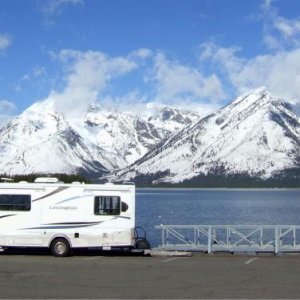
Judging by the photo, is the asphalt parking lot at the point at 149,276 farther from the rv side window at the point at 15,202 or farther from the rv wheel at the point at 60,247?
the rv side window at the point at 15,202

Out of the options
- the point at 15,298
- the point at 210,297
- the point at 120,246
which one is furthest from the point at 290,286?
the point at 120,246

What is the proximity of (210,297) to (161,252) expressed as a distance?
48.1 ft

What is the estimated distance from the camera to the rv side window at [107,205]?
31.4 metres

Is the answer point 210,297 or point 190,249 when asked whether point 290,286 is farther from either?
point 190,249

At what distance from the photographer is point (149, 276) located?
22766 mm

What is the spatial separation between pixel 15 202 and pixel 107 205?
14.1ft


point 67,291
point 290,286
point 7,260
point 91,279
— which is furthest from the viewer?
point 7,260

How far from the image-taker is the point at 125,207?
1238 inches

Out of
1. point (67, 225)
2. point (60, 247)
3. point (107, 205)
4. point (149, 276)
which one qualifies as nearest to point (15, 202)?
point (67, 225)

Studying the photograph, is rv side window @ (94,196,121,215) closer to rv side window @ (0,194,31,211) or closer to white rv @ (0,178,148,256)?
white rv @ (0,178,148,256)

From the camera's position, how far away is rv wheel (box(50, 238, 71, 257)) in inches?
1218

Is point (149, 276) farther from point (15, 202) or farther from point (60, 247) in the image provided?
point (15, 202)

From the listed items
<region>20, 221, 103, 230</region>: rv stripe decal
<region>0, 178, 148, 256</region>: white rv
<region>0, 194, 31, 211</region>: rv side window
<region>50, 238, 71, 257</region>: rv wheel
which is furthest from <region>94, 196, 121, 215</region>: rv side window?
<region>0, 194, 31, 211</region>: rv side window

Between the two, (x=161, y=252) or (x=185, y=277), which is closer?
(x=185, y=277)
